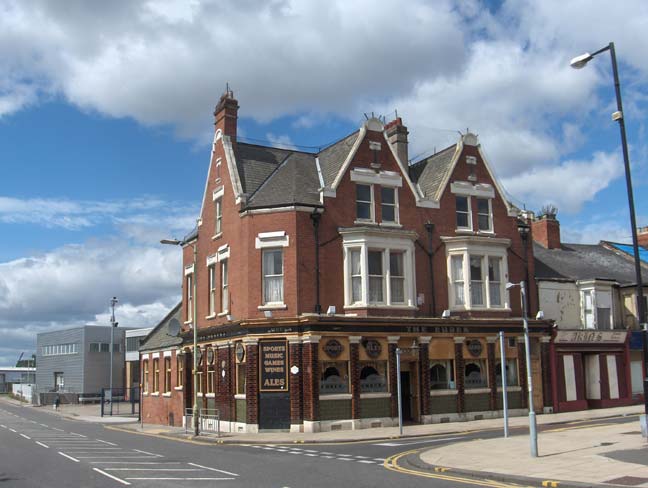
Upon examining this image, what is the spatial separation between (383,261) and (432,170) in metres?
7.71

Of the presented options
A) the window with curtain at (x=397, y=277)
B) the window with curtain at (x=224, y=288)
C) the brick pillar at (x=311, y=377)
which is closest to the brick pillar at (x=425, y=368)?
the window with curtain at (x=397, y=277)

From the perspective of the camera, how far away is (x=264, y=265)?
3206cm

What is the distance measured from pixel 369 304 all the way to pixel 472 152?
11173 mm

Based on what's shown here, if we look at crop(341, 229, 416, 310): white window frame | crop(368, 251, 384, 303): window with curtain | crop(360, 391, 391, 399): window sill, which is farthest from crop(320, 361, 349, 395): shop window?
crop(368, 251, 384, 303): window with curtain

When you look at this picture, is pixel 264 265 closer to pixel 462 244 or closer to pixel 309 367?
pixel 309 367

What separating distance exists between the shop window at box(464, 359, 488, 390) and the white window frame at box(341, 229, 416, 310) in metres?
4.58

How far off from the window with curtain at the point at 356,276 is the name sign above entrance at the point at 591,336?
39.9 ft

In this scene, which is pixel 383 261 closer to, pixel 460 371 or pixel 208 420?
pixel 460 371

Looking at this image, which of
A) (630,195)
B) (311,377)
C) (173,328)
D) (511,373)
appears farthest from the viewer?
(173,328)

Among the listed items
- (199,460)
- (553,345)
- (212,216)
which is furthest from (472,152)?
(199,460)

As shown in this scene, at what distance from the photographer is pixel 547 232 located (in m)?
44.5

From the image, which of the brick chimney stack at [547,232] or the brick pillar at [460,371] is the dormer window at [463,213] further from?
the brick chimney stack at [547,232]

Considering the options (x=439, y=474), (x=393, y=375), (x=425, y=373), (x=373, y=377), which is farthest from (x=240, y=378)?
(x=439, y=474)

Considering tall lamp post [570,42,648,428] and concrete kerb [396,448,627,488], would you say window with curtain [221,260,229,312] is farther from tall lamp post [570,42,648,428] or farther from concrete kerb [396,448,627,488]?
tall lamp post [570,42,648,428]
